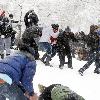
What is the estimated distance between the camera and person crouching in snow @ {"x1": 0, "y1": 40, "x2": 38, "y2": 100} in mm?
6219

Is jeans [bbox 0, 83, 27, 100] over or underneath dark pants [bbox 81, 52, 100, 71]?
over

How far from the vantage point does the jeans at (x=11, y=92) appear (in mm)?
6156

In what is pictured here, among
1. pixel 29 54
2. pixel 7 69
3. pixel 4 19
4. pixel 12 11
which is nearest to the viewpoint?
pixel 7 69

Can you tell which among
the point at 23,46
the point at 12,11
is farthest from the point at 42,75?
the point at 12,11

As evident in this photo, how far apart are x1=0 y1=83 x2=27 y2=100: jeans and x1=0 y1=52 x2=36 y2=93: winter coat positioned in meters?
0.12

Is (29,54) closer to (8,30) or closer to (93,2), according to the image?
(8,30)

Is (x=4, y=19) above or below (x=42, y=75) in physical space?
above

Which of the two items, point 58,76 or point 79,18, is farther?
point 79,18

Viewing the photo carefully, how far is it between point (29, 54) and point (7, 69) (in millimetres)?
570

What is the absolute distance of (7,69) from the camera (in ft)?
20.7

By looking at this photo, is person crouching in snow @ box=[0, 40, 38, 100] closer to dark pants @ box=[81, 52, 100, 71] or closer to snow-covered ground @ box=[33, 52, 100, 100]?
snow-covered ground @ box=[33, 52, 100, 100]

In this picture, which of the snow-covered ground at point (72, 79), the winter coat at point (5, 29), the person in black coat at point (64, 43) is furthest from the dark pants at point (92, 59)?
the winter coat at point (5, 29)

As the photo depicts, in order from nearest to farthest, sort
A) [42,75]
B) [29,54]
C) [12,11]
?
[29,54] < [42,75] < [12,11]

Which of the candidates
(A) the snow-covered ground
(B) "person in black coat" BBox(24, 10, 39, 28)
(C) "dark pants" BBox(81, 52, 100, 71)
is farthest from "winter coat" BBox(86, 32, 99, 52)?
(B) "person in black coat" BBox(24, 10, 39, 28)
